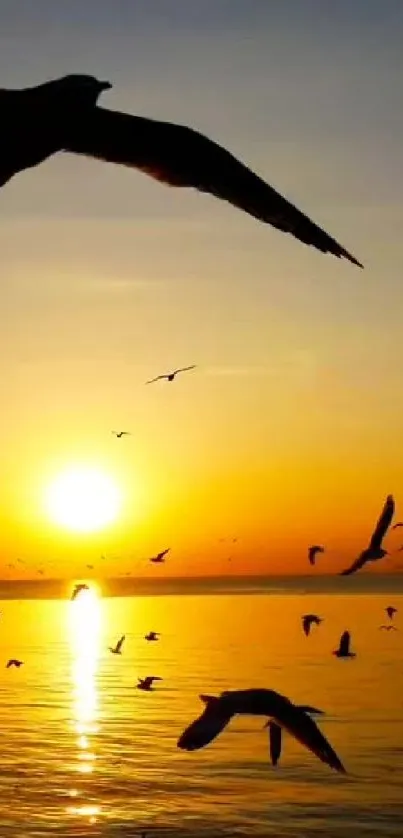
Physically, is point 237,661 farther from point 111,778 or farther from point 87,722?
point 111,778

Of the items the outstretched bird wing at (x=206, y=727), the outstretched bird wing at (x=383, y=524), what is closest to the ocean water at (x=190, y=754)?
the outstretched bird wing at (x=383, y=524)

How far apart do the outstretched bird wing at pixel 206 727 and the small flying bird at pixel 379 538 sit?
289 centimetres

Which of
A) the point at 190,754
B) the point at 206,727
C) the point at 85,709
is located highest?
the point at 85,709

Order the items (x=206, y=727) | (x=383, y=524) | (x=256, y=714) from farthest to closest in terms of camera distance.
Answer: (x=383, y=524)
(x=256, y=714)
(x=206, y=727)

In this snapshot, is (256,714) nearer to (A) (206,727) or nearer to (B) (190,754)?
(A) (206,727)

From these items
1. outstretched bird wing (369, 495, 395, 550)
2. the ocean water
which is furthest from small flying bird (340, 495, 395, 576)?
the ocean water

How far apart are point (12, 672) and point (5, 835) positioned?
35.4 metres

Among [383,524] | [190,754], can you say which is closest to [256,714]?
[383,524]

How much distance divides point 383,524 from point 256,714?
4.69 metres

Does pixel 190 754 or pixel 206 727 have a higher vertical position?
pixel 190 754

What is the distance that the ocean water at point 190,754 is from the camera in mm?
23516

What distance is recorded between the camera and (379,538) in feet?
59.2

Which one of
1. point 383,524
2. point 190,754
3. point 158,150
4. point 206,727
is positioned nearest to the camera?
point 158,150

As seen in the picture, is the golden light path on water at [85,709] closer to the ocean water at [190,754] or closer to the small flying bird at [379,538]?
the ocean water at [190,754]
